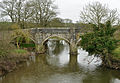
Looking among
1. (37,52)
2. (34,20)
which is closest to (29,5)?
(34,20)

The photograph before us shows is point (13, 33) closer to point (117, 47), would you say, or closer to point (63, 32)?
point (63, 32)

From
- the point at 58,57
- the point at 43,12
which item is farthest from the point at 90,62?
the point at 43,12

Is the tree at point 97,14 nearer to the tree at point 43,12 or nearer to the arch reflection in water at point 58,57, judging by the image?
the arch reflection in water at point 58,57

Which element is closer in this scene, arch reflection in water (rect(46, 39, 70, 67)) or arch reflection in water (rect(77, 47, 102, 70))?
arch reflection in water (rect(77, 47, 102, 70))

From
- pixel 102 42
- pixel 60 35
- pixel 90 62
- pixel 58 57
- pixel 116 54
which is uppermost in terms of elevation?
pixel 60 35

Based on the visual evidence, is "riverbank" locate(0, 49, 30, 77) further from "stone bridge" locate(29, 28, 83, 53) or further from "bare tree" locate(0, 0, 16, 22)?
"bare tree" locate(0, 0, 16, 22)

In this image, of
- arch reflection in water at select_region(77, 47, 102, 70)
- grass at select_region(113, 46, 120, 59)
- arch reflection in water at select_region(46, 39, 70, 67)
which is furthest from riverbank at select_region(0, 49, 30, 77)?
grass at select_region(113, 46, 120, 59)

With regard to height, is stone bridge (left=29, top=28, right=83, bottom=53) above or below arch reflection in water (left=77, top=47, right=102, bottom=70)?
above

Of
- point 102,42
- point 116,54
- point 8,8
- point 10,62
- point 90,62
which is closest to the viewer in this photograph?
point 102,42

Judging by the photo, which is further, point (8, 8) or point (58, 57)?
point (8, 8)

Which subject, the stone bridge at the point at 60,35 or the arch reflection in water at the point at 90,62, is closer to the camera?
the arch reflection in water at the point at 90,62

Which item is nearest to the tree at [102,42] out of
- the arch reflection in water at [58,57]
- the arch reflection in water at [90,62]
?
the arch reflection in water at [90,62]

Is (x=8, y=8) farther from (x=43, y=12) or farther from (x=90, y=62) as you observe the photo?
(x=90, y=62)

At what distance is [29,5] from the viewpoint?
2405 cm
